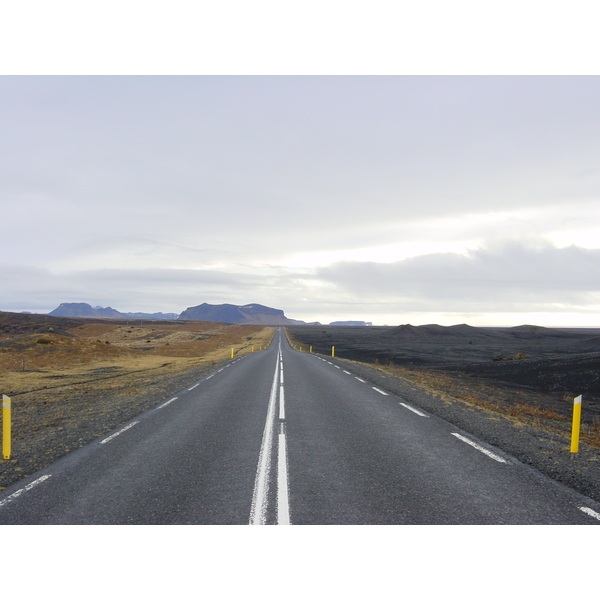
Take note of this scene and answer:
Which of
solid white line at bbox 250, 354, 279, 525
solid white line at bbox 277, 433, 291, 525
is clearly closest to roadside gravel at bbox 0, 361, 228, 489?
solid white line at bbox 250, 354, 279, 525

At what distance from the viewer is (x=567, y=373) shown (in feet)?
86.5

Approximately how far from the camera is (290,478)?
19.9ft

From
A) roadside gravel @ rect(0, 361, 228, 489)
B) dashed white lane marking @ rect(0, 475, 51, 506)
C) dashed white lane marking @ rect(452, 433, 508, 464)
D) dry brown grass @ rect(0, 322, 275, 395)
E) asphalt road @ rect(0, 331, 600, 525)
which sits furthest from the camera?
dry brown grass @ rect(0, 322, 275, 395)

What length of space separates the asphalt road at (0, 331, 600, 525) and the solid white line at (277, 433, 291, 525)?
2 cm

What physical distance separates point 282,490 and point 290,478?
1.61 ft

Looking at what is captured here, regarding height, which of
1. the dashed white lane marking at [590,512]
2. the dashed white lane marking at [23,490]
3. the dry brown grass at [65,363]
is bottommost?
the dry brown grass at [65,363]

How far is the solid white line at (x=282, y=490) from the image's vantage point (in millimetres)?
4747

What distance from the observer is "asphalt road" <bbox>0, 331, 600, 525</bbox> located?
4922mm

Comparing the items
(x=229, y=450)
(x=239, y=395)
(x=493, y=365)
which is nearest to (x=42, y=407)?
(x=239, y=395)

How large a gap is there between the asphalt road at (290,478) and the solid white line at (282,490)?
0.02 m

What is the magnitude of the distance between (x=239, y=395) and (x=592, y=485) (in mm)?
10375

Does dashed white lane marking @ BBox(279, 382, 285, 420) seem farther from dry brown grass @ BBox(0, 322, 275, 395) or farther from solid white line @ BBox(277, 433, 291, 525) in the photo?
dry brown grass @ BBox(0, 322, 275, 395)

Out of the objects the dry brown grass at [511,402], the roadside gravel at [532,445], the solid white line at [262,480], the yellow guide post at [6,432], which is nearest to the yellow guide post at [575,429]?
the roadside gravel at [532,445]

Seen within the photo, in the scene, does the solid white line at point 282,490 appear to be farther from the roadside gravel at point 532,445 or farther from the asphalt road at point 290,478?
the roadside gravel at point 532,445
